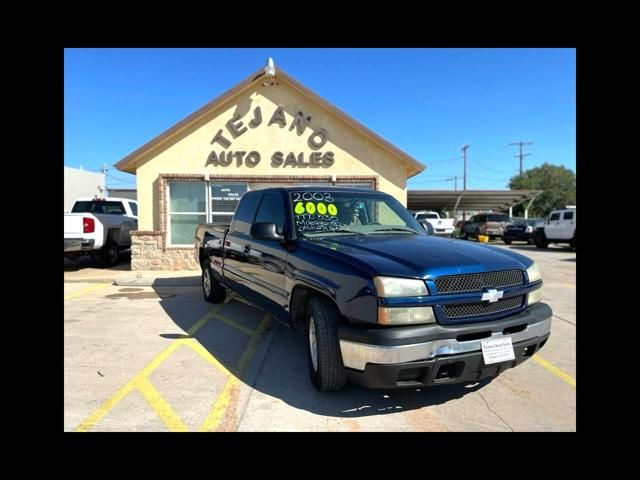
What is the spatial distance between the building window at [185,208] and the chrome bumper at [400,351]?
30.1ft

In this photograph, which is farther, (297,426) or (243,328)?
(243,328)

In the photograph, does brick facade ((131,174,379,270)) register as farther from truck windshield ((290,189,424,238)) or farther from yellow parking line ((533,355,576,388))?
yellow parking line ((533,355,576,388))

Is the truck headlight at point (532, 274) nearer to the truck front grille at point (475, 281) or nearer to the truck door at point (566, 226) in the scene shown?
the truck front grille at point (475, 281)

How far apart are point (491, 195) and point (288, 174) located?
22.7 meters

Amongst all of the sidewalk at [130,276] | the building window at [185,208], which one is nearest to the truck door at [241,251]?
the sidewalk at [130,276]

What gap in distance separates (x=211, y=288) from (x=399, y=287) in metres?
4.86

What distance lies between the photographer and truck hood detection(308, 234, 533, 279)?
273 cm

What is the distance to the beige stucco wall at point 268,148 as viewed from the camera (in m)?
10.8

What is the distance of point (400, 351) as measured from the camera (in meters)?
2.55

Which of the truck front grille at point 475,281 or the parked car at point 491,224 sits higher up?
the parked car at point 491,224

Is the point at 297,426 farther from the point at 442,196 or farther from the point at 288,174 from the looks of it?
the point at 442,196

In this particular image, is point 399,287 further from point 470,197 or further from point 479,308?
point 470,197

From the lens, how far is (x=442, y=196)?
29.3 metres

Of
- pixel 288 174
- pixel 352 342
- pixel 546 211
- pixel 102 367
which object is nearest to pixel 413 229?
pixel 352 342
